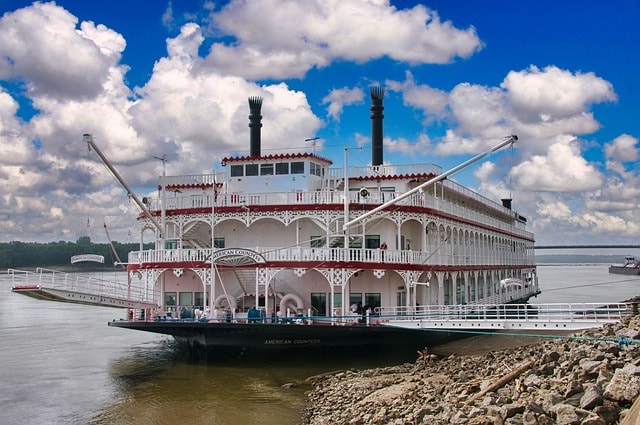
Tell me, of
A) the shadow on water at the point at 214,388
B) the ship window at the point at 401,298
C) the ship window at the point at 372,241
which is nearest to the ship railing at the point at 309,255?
the ship window at the point at 401,298

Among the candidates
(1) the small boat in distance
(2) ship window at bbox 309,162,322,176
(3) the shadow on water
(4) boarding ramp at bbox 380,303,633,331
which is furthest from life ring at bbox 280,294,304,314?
(1) the small boat in distance

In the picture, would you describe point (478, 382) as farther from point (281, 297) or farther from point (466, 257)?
point (466, 257)

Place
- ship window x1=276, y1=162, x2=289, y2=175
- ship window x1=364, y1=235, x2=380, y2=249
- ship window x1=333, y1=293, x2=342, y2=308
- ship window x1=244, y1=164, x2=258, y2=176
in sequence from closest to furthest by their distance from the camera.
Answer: ship window x1=333, y1=293, x2=342, y2=308 < ship window x1=364, y1=235, x2=380, y2=249 < ship window x1=276, y1=162, x2=289, y2=175 < ship window x1=244, y1=164, x2=258, y2=176

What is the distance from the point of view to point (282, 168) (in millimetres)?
30469

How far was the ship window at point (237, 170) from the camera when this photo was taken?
31.0m

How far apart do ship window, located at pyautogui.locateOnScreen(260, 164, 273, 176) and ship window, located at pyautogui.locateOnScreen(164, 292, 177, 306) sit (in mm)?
6704

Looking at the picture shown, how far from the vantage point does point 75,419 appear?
20.1 metres

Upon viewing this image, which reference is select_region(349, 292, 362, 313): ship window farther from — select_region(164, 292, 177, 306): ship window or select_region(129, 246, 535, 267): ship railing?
select_region(164, 292, 177, 306): ship window

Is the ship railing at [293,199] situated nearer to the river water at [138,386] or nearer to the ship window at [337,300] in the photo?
the ship window at [337,300]

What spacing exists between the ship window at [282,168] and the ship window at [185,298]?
6687 millimetres

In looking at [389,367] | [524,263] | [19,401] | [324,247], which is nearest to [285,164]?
[324,247]

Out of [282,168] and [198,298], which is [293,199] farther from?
[198,298]

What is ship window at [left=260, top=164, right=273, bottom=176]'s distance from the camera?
1203 inches

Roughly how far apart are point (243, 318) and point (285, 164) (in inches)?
311
